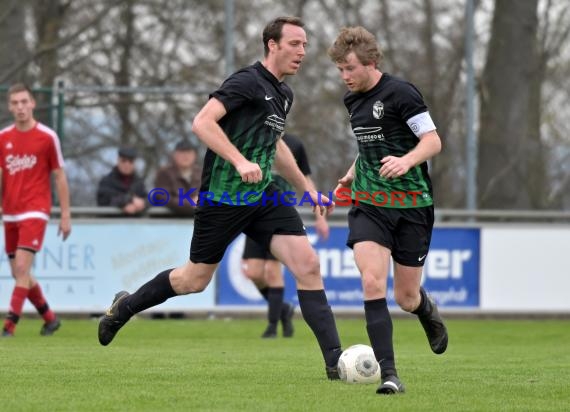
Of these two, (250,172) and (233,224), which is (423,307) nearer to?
(233,224)

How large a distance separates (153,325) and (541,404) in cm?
845

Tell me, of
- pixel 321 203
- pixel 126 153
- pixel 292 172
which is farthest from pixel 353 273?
pixel 292 172

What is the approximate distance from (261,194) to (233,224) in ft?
0.84

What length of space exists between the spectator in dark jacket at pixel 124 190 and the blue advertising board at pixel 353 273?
1.28 meters

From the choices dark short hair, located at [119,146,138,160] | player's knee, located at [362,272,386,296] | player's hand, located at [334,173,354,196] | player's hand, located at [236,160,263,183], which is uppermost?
player's hand, located at [236,160,263,183]

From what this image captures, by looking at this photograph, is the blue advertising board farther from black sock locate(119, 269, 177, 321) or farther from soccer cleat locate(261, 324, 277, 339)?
black sock locate(119, 269, 177, 321)

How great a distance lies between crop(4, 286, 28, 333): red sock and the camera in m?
11.9

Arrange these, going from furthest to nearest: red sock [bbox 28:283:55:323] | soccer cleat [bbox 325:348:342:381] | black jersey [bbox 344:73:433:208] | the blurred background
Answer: the blurred background < red sock [bbox 28:283:55:323] < soccer cleat [bbox 325:348:342:381] < black jersey [bbox 344:73:433:208]

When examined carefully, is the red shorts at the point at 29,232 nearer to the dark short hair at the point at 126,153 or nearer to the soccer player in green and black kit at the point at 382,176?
the dark short hair at the point at 126,153

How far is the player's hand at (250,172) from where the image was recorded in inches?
284

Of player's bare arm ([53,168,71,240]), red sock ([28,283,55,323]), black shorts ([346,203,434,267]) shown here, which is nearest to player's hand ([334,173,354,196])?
black shorts ([346,203,434,267])

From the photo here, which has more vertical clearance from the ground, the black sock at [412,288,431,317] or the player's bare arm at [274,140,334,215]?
the player's bare arm at [274,140,334,215]

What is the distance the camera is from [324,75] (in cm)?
1938

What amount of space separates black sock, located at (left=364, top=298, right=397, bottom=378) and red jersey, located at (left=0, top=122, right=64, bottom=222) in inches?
221
